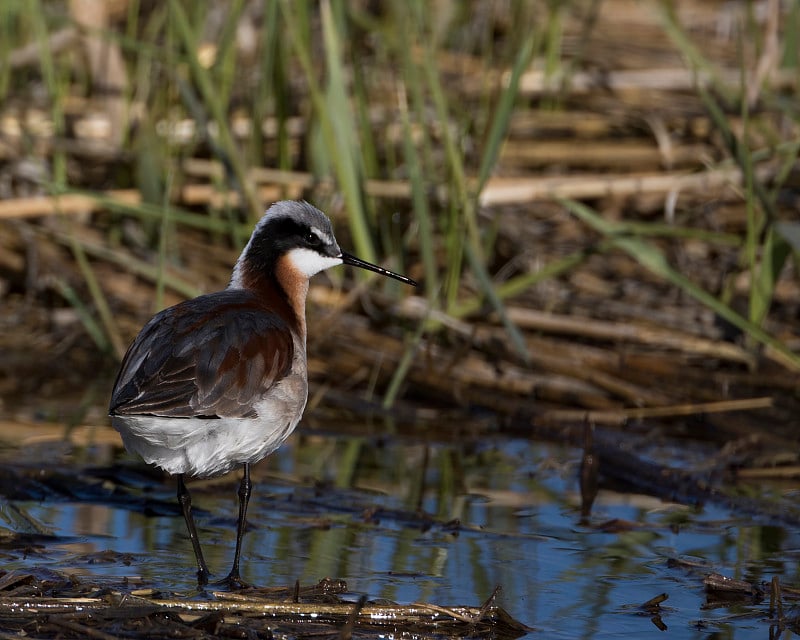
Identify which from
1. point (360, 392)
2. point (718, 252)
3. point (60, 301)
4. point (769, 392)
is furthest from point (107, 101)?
point (769, 392)

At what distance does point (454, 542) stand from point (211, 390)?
1.08 metres

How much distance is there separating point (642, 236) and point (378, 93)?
74.1 inches

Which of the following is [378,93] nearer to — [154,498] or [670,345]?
[670,345]

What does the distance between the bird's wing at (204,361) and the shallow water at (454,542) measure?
0.54m

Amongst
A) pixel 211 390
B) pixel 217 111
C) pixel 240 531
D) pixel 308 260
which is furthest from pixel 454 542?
pixel 217 111

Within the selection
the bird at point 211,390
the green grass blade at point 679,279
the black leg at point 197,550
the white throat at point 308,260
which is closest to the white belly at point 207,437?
the bird at point 211,390

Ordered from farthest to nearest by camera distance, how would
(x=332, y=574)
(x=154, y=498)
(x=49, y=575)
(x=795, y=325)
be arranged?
1. (x=795, y=325)
2. (x=154, y=498)
3. (x=332, y=574)
4. (x=49, y=575)

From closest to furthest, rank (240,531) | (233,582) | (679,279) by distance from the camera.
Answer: (233,582) < (240,531) < (679,279)

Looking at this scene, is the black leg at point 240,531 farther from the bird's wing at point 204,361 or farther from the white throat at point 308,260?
the white throat at point 308,260

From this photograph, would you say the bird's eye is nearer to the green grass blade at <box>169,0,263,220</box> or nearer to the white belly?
the white belly

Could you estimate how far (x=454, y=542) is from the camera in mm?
4613

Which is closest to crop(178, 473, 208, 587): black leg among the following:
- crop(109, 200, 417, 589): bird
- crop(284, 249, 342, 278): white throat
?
crop(109, 200, 417, 589): bird

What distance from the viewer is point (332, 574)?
4.21 meters

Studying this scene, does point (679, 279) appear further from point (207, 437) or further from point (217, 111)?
point (207, 437)
